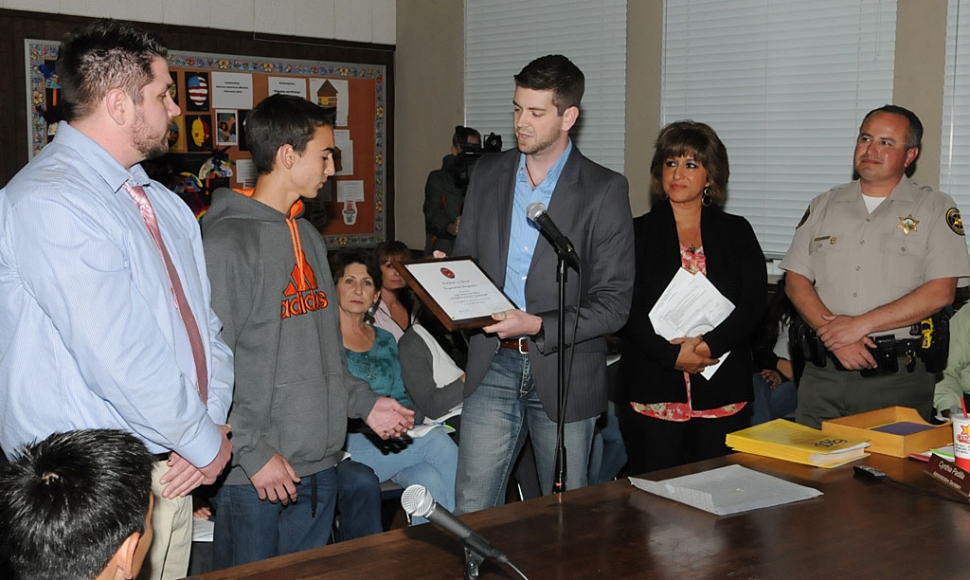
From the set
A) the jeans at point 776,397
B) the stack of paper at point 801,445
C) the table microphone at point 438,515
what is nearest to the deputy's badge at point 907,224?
the stack of paper at point 801,445

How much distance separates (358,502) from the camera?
11.5ft

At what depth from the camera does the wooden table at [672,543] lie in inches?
73.2

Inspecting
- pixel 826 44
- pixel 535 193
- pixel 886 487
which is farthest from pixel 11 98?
pixel 886 487

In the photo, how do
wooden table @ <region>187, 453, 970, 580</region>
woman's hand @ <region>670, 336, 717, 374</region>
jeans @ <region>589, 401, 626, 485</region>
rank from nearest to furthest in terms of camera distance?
wooden table @ <region>187, 453, 970, 580</region> → woman's hand @ <region>670, 336, 717, 374</region> → jeans @ <region>589, 401, 626, 485</region>

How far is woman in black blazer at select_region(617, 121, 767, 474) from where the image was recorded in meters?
3.29

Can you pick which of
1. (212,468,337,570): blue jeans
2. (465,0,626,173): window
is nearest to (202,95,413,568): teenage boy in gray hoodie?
(212,468,337,570): blue jeans

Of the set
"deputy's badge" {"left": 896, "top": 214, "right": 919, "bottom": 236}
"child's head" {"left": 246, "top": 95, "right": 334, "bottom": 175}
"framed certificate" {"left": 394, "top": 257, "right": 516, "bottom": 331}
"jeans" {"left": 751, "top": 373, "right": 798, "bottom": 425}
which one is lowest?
"jeans" {"left": 751, "top": 373, "right": 798, "bottom": 425}

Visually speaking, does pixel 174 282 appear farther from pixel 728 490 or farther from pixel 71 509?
pixel 728 490

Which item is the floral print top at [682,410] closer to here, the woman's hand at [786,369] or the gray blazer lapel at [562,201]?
the gray blazer lapel at [562,201]

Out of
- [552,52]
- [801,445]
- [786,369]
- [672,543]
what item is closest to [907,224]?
[801,445]

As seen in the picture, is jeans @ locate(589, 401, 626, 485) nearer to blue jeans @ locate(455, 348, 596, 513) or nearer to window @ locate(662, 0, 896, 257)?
blue jeans @ locate(455, 348, 596, 513)

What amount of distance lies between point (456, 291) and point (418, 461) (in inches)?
52.6

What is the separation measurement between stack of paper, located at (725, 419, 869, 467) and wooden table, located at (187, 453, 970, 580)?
0.64ft

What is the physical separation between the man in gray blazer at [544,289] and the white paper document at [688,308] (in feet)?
1.45
